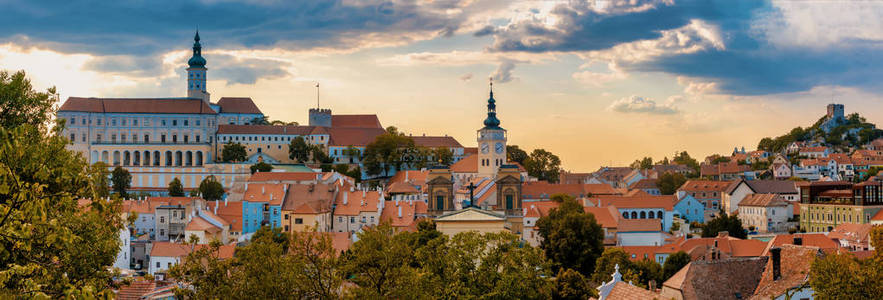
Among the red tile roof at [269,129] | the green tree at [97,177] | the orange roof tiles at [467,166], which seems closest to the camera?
the green tree at [97,177]

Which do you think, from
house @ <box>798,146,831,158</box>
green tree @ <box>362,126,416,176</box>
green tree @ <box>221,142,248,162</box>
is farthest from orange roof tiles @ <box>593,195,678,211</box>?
house @ <box>798,146,831,158</box>

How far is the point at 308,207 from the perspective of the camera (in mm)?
75312

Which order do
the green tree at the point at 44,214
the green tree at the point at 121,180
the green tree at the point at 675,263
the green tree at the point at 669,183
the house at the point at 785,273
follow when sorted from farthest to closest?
the green tree at the point at 669,183
the green tree at the point at 121,180
the green tree at the point at 675,263
the house at the point at 785,273
the green tree at the point at 44,214

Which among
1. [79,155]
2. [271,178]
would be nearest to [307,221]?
[271,178]

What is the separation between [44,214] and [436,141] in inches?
4973

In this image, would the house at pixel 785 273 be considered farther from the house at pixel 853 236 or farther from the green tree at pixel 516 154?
the green tree at pixel 516 154

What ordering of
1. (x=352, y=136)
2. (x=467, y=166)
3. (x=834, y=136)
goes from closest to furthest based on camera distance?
1. (x=467, y=166)
2. (x=352, y=136)
3. (x=834, y=136)

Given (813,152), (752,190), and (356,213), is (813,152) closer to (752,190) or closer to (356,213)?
(752,190)

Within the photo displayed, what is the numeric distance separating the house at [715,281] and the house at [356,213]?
160 feet

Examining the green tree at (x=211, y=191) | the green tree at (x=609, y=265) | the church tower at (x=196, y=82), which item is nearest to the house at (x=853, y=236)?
the green tree at (x=609, y=265)

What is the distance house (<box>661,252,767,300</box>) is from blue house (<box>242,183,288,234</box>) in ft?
183

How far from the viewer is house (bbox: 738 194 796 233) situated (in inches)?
3366

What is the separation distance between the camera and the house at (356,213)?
77.1m

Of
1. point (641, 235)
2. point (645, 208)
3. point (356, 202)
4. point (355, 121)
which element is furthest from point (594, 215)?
point (355, 121)
